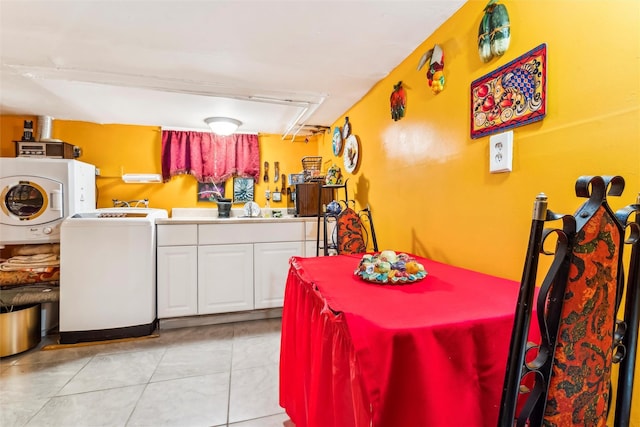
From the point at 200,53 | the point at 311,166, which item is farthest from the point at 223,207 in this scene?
the point at 200,53

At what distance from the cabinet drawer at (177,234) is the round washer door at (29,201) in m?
0.89

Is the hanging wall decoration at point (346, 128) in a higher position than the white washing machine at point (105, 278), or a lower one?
higher

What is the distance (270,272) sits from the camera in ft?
9.56

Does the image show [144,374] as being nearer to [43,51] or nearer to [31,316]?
[31,316]

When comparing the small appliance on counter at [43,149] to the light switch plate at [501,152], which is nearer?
the light switch plate at [501,152]

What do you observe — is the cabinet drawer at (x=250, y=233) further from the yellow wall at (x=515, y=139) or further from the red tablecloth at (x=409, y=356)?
the red tablecloth at (x=409, y=356)

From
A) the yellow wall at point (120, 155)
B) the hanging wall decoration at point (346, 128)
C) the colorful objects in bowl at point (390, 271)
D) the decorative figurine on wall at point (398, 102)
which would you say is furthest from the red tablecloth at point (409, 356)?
the yellow wall at point (120, 155)

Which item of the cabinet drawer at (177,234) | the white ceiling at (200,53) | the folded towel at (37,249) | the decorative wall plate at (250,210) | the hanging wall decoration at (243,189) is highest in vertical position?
the white ceiling at (200,53)

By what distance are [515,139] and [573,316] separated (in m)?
0.91

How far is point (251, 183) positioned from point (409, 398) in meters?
3.61

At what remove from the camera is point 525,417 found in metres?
0.59

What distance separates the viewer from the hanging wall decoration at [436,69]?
65.4 inches

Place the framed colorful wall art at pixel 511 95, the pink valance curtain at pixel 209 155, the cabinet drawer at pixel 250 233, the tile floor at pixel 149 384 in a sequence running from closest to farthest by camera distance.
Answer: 1. the framed colorful wall art at pixel 511 95
2. the tile floor at pixel 149 384
3. the cabinet drawer at pixel 250 233
4. the pink valance curtain at pixel 209 155

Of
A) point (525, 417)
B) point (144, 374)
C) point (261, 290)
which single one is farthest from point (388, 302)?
point (261, 290)
